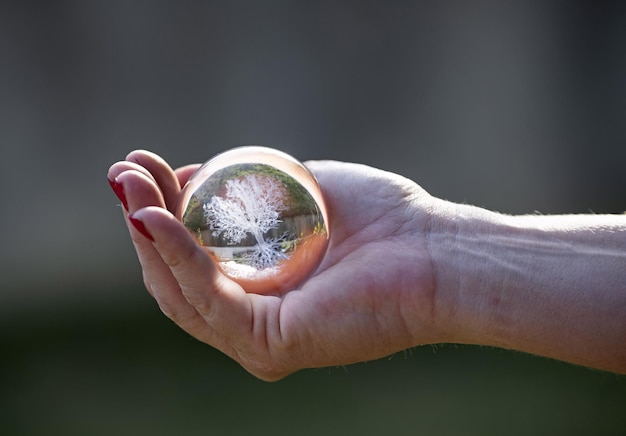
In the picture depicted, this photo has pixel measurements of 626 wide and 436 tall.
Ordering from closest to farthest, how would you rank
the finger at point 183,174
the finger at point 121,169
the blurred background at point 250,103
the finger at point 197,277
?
the finger at point 197,277 → the finger at point 121,169 → the finger at point 183,174 → the blurred background at point 250,103

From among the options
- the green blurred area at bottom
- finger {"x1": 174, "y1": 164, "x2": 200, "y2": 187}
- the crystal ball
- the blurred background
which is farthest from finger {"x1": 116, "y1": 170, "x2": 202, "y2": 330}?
the blurred background

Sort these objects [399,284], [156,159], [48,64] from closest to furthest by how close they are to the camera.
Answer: [399,284], [156,159], [48,64]

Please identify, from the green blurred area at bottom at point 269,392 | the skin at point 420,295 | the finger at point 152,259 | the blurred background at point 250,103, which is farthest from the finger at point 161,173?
the blurred background at point 250,103

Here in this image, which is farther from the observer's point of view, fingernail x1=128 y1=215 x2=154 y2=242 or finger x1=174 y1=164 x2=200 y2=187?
finger x1=174 y1=164 x2=200 y2=187

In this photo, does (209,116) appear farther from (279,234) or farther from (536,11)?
(279,234)

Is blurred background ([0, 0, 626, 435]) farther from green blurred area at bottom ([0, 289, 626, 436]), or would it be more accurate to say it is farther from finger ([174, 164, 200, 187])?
finger ([174, 164, 200, 187])

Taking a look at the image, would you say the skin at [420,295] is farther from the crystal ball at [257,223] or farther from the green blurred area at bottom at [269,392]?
the green blurred area at bottom at [269,392]

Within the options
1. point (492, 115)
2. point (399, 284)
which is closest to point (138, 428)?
point (399, 284)
